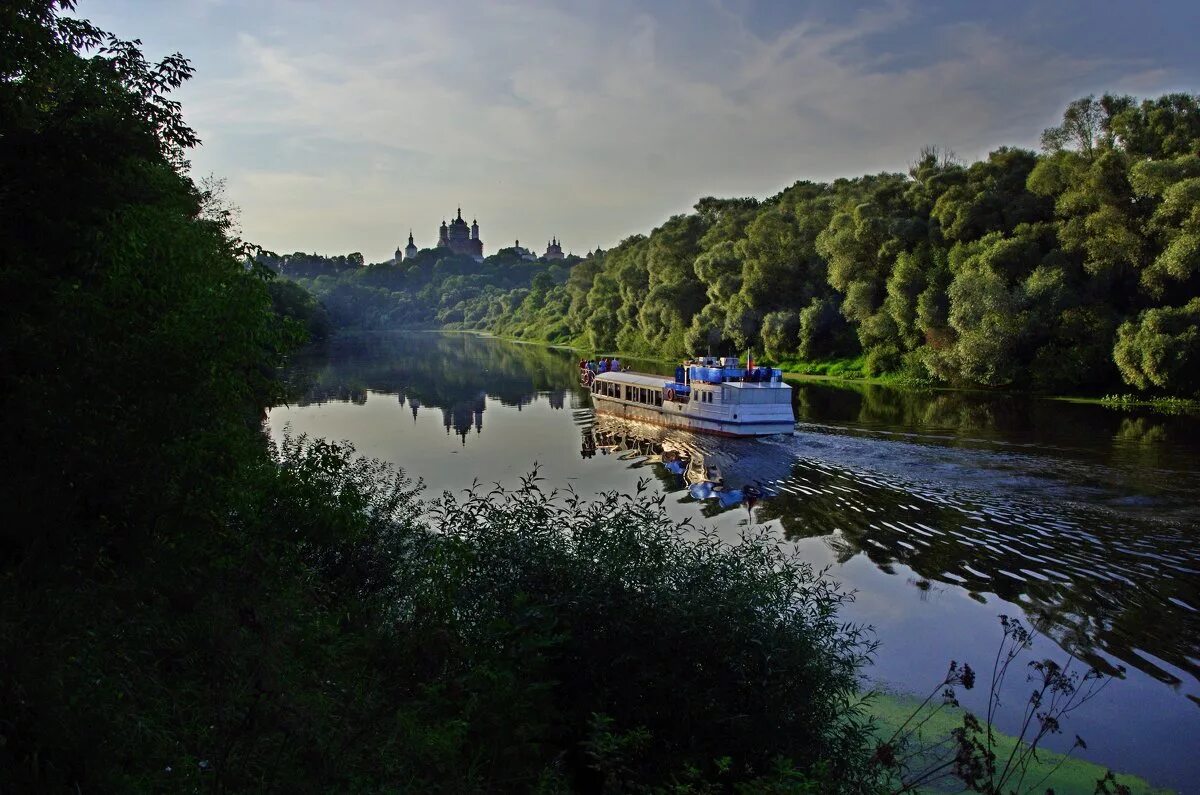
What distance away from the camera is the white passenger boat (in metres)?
38.2

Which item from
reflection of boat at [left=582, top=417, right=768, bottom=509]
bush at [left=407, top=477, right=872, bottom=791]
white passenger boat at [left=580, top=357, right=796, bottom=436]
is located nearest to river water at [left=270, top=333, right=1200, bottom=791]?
reflection of boat at [left=582, top=417, right=768, bottom=509]

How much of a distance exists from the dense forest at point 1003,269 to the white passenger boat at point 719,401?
2152 cm

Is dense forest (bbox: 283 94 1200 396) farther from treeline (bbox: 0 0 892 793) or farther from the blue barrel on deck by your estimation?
treeline (bbox: 0 0 892 793)

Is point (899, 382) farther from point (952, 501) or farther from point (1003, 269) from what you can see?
point (952, 501)

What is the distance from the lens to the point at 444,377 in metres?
72.8

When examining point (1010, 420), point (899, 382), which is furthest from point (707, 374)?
point (899, 382)

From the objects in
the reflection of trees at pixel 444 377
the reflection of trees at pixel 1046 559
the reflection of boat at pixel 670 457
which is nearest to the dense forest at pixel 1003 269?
the reflection of trees at pixel 444 377

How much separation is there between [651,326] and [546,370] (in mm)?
16726

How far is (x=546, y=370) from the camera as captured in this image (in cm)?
8006

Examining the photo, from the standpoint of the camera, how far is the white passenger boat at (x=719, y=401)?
3822 cm

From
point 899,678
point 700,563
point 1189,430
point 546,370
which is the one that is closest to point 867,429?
point 1189,430

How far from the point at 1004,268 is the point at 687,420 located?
28.1 metres

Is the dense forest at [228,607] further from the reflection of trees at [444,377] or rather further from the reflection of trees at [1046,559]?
the reflection of trees at [444,377]

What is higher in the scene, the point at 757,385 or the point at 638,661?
the point at 757,385
